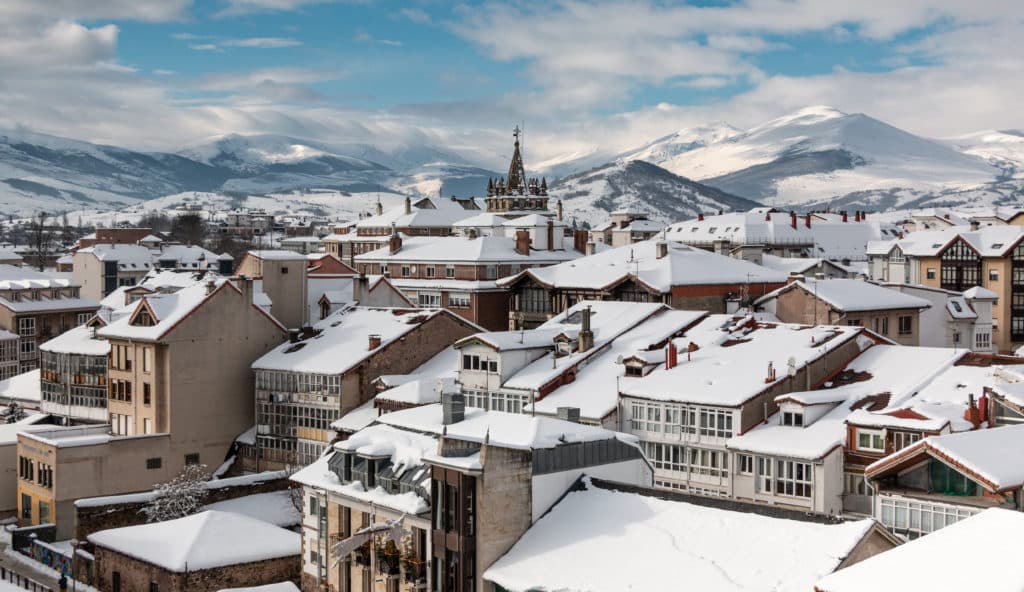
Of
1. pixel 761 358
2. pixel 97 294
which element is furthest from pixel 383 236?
pixel 761 358

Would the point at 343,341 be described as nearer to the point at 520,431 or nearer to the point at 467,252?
the point at 467,252

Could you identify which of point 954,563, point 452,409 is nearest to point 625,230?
point 452,409

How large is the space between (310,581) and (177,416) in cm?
2271

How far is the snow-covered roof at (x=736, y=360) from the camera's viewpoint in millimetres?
48781

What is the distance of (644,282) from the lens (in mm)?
71625

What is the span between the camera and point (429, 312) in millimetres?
67000

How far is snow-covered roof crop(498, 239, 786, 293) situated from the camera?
239 ft

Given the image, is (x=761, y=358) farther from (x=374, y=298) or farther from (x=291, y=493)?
(x=374, y=298)

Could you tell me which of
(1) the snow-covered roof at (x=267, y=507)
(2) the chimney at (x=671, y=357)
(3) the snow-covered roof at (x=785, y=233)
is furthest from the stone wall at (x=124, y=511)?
(3) the snow-covered roof at (x=785, y=233)

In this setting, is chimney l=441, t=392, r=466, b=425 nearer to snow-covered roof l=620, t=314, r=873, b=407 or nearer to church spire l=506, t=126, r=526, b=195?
snow-covered roof l=620, t=314, r=873, b=407

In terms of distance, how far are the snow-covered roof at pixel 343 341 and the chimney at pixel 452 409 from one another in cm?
2140

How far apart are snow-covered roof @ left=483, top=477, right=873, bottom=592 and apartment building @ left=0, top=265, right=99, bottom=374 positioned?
67075 millimetres

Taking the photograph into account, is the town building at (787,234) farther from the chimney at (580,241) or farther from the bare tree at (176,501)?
the bare tree at (176,501)

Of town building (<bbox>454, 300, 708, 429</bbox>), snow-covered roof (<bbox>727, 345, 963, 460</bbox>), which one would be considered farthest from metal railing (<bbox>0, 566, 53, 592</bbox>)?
snow-covered roof (<bbox>727, 345, 963, 460</bbox>)
